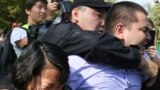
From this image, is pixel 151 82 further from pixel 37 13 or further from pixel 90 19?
pixel 37 13

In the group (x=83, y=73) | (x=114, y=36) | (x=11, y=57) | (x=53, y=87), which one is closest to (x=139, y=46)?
(x=114, y=36)

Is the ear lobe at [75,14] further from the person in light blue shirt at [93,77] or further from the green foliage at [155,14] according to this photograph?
the green foliage at [155,14]

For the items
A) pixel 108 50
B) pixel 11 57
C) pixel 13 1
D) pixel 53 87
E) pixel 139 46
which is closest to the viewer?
pixel 53 87

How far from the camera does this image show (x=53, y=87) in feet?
6.34

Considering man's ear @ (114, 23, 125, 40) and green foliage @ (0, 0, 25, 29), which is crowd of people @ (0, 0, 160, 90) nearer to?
man's ear @ (114, 23, 125, 40)

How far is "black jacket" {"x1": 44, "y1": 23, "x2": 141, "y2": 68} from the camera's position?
2.22m

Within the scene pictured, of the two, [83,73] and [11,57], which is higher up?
[83,73]

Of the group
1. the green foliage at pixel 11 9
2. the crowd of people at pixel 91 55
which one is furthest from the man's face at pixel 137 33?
the green foliage at pixel 11 9

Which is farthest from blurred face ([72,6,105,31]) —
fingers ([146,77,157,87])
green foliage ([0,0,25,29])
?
green foliage ([0,0,25,29])

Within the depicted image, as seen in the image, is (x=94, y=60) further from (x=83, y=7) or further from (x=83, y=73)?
(x=83, y=7)

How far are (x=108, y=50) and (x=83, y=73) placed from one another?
0.18 m

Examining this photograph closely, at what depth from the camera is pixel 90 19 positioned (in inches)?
97.8

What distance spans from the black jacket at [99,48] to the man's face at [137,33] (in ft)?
0.16

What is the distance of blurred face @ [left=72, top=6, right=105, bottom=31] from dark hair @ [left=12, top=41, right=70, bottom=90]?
1.72ft
